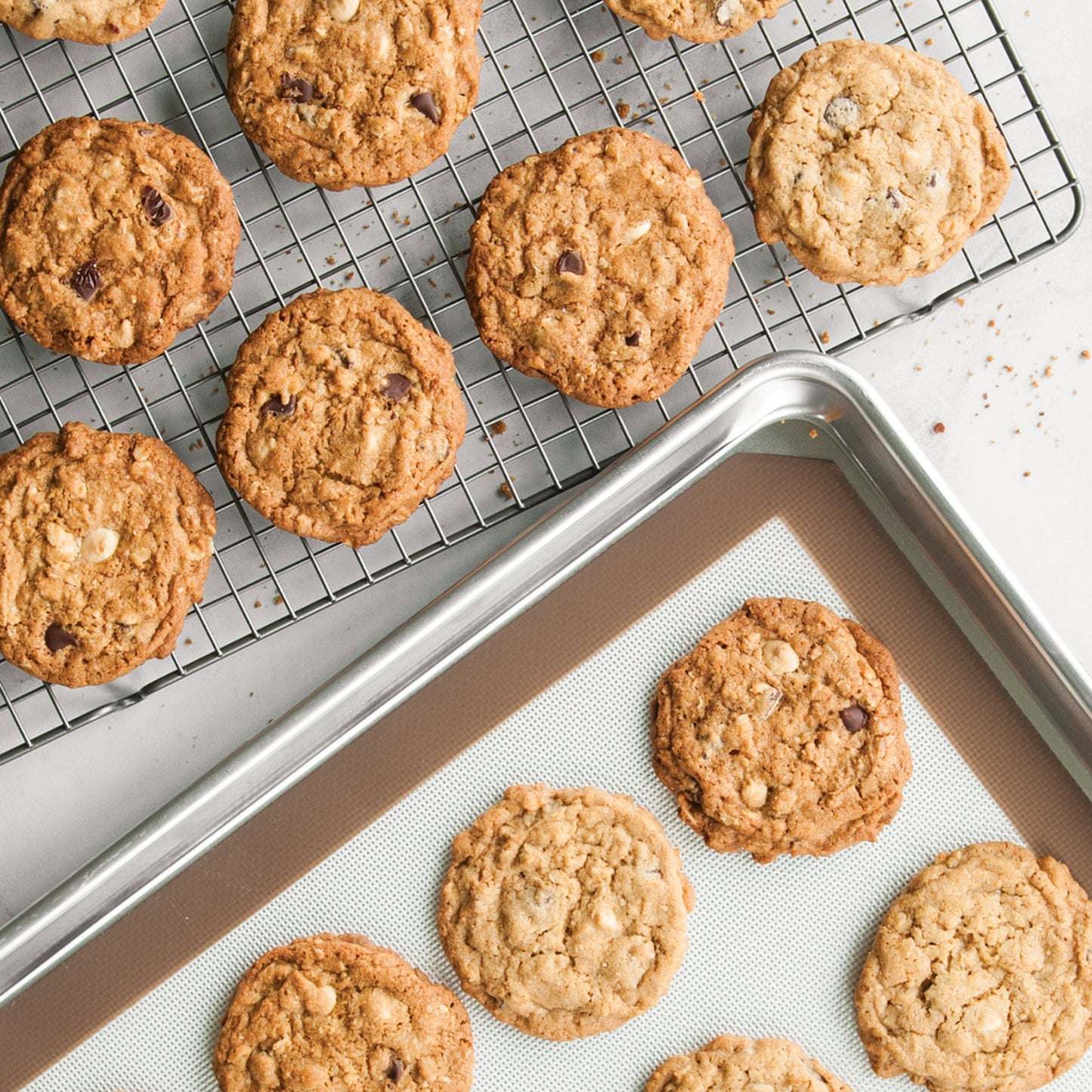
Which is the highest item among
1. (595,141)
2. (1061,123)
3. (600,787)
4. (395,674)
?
(595,141)

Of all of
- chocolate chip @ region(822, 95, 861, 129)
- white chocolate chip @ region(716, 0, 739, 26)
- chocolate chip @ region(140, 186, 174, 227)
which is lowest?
chocolate chip @ region(822, 95, 861, 129)

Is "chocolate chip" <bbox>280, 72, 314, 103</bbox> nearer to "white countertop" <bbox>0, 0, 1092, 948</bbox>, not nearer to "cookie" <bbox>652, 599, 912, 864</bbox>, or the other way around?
"white countertop" <bbox>0, 0, 1092, 948</bbox>

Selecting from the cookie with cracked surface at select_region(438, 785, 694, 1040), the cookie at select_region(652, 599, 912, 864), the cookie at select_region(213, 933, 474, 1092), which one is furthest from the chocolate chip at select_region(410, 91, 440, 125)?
the cookie at select_region(213, 933, 474, 1092)

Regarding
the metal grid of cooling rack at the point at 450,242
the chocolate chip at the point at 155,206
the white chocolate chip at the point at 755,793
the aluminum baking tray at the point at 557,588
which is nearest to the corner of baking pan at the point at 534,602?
the aluminum baking tray at the point at 557,588

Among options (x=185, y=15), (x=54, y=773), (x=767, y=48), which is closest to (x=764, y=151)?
(x=767, y=48)

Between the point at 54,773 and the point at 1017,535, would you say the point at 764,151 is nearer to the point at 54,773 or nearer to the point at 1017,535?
the point at 1017,535
